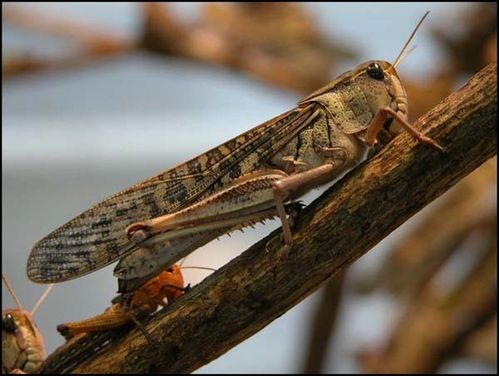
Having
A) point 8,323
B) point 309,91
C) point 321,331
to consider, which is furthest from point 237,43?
point 8,323

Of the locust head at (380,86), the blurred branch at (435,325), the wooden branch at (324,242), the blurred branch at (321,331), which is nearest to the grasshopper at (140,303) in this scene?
the wooden branch at (324,242)

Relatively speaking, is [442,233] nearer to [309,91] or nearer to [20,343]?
[309,91]

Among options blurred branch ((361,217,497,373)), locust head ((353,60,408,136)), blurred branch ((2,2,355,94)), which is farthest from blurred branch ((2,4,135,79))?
locust head ((353,60,408,136))

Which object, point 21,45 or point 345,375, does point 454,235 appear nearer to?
point 345,375

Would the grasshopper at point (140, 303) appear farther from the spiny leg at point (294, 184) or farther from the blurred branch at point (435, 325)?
the blurred branch at point (435, 325)

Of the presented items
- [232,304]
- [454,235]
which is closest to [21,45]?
[454,235]
